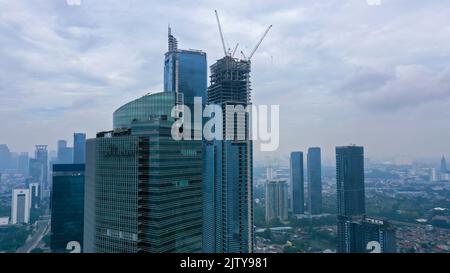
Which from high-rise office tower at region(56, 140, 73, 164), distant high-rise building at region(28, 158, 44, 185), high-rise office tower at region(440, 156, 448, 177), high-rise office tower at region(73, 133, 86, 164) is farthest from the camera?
high-rise office tower at region(73, 133, 86, 164)

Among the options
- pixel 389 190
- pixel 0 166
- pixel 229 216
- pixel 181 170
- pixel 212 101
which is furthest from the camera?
pixel 212 101

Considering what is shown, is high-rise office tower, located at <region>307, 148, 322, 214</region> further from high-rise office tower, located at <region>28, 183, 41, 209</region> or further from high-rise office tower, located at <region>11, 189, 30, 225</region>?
high-rise office tower, located at <region>28, 183, 41, 209</region>

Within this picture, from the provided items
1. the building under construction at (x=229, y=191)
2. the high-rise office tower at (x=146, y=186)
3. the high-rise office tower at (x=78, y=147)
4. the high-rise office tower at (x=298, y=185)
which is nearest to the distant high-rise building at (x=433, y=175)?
the high-rise office tower at (x=298, y=185)

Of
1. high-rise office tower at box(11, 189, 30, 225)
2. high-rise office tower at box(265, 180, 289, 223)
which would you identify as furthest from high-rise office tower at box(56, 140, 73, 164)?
high-rise office tower at box(265, 180, 289, 223)

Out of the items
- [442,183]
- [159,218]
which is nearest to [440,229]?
[442,183]

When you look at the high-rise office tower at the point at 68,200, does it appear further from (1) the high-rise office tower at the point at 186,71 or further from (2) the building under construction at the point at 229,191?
(1) the high-rise office tower at the point at 186,71
